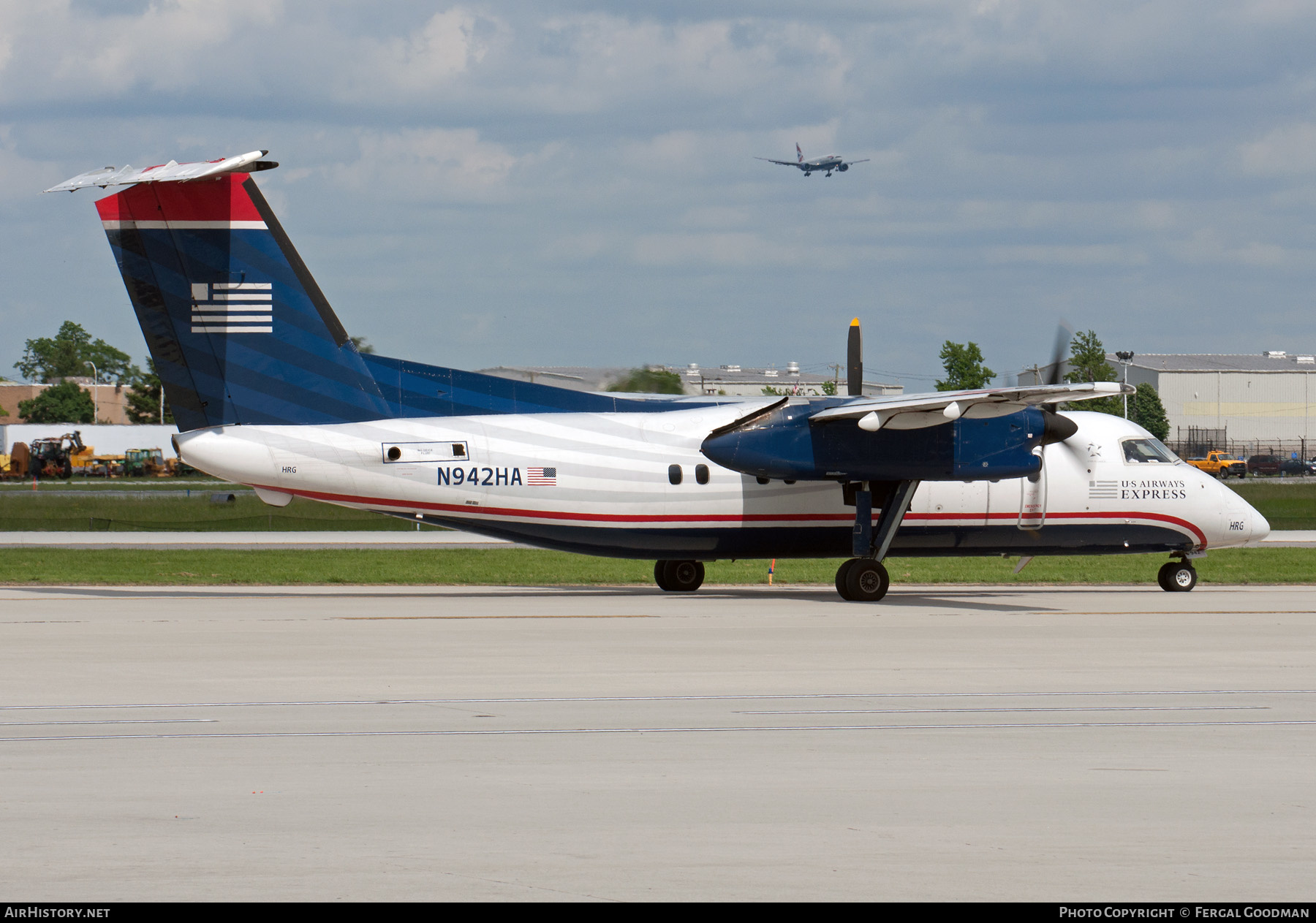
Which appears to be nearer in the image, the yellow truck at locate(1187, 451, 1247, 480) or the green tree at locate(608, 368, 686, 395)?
the green tree at locate(608, 368, 686, 395)

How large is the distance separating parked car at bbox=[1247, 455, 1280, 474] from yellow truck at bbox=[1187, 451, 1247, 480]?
0.54 metres

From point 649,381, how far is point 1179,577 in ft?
35.9

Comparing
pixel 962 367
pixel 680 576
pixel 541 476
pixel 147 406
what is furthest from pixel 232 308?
pixel 147 406

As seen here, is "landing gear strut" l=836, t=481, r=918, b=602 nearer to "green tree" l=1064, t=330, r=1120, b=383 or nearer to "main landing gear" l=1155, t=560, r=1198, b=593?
"main landing gear" l=1155, t=560, r=1198, b=593

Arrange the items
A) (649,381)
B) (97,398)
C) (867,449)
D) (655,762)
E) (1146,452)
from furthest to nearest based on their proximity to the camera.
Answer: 1. (97,398)
2. (649,381)
3. (1146,452)
4. (867,449)
5. (655,762)

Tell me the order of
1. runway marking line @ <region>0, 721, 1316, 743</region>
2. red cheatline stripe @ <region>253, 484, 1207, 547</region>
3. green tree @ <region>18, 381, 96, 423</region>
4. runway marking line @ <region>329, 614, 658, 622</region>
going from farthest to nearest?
green tree @ <region>18, 381, 96, 423</region> → red cheatline stripe @ <region>253, 484, 1207, 547</region> → runway marking line @ <region>329, 614, 658, 622</region> → runway marking line @ <region>0, 721, 1316, 743</region>

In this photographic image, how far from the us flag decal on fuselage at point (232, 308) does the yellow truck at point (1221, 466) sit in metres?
80.9

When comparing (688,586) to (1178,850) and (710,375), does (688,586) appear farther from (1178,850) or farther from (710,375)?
(710,375)

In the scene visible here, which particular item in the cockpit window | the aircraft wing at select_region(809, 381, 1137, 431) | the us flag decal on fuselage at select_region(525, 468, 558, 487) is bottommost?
the us flag decal on fuselage at select_region(525, 468, 558, 487)

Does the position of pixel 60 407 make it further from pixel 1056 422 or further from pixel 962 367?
pixel 1056 422

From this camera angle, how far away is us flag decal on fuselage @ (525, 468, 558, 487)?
23.0m

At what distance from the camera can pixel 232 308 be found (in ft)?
72.3

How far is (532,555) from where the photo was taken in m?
35.6

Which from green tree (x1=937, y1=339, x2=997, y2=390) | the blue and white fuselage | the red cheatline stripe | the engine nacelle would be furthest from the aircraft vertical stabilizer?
green tree (x1=937, y1=339, x2=997, y2=390)
